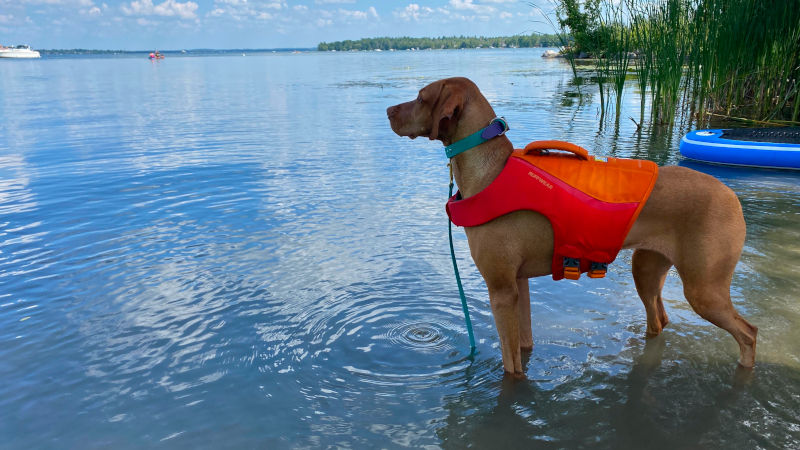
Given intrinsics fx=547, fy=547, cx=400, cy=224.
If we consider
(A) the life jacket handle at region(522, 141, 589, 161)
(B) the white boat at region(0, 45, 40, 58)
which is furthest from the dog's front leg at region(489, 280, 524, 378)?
(B) the white boat at region(0, 45, 40, 58)

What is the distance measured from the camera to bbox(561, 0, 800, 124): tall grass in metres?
Result: 10.9

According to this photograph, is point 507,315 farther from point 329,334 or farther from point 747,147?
point 747,147

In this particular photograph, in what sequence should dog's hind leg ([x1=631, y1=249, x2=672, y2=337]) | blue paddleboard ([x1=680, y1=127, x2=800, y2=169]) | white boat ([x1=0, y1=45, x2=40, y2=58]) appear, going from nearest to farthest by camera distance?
dog's hind leg ([x1=631, y1=249, x2=672, y2=337])
blue paddleboard ([x1=680, y1=127, x2=800, y2=169])
white boat ([x1=0, y1=45, x2=40, y2=58])

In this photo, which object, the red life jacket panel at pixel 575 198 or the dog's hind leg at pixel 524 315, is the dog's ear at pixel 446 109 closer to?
the red life jacket panel at pixel 575 198

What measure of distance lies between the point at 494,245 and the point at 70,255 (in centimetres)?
550

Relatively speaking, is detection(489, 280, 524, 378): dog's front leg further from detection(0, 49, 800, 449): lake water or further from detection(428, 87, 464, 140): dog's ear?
detection(428, 87, 464, 140): dog's ear

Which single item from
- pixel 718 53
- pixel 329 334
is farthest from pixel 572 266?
pixel 718 53

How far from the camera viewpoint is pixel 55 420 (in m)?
3.66

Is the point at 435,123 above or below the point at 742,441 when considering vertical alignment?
above

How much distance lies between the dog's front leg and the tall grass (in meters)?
10.3

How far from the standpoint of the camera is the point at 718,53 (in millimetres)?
11883

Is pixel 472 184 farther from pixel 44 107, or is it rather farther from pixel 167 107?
pixel 44 107

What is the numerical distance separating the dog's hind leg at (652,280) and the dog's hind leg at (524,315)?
83 cm

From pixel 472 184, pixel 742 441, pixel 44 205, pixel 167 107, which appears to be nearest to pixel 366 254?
pixel 472 184
